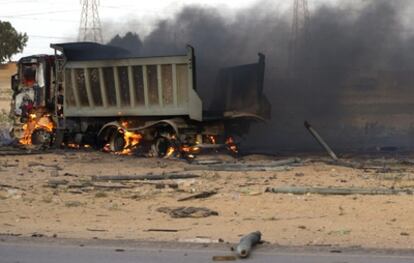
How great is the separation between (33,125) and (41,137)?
16.7 inches

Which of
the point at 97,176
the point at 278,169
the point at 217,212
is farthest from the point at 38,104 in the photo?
the point at 217,212

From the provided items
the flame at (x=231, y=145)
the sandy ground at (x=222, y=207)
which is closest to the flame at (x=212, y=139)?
the flame at (x=231, y=145)

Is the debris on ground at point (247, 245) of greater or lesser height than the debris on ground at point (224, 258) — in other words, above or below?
above

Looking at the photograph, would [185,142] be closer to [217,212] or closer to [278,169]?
[278,169]

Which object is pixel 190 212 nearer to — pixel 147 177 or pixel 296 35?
pixel 147 177

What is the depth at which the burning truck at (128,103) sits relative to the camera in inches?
713

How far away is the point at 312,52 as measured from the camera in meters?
22.7

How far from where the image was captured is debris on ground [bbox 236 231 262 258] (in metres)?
6.84

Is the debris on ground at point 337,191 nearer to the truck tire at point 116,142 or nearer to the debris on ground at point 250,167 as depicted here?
the debris on ground at point 250,167

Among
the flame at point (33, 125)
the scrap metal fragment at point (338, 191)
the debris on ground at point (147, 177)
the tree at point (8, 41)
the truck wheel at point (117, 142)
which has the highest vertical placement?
the tree at point (8, 41)

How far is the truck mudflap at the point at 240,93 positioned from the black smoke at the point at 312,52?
1628 millimetres

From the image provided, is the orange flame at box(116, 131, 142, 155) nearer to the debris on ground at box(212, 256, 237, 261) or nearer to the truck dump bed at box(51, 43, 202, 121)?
the truck dump bed at box(51, 43, 202, 121)

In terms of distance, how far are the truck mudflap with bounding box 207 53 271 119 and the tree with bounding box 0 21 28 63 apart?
53.1 m

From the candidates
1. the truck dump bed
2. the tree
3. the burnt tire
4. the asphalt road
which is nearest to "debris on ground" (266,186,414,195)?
the asphalt road
